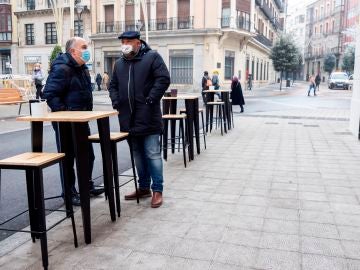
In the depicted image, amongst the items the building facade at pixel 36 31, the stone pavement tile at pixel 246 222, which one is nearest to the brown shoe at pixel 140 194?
the stone pavement tile at pixel 246 222

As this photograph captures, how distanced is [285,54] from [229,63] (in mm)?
6981

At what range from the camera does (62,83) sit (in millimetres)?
4312

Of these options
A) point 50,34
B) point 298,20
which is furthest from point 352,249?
point 298,20

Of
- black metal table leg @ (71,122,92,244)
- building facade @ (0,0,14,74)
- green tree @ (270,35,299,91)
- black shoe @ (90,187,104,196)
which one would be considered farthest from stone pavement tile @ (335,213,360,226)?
building facade @ (0,0,14,74)

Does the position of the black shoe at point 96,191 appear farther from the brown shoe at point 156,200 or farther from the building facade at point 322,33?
the building facade at point 322,33

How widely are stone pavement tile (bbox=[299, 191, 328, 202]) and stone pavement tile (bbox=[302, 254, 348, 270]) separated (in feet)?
5.32

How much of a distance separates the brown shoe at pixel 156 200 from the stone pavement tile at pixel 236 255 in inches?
46.8

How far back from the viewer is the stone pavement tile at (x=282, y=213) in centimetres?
420

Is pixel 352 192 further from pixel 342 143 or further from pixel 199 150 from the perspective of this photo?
pixel 342 143

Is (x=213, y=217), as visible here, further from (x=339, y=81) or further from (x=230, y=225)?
(x=339, y=81)

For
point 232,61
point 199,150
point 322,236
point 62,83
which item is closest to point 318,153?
point 199,150

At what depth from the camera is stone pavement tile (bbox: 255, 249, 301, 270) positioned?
3.10 m

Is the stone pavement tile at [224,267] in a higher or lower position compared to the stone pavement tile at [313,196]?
lower

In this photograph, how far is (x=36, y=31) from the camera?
3788 cm
